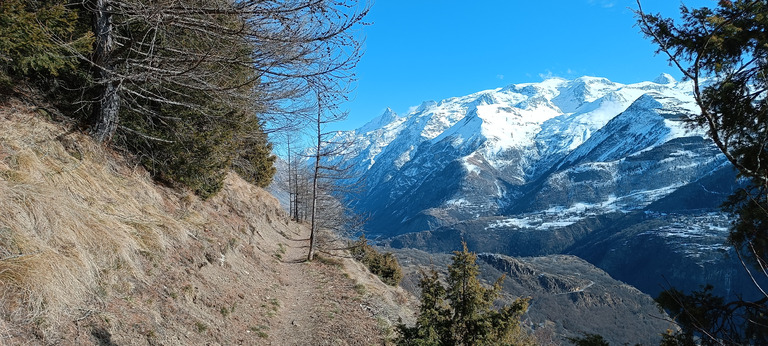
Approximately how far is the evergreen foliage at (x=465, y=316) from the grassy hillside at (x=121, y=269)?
8.11ft

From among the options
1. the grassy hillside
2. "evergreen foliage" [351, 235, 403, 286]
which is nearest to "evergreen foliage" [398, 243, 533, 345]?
the grassy hillside

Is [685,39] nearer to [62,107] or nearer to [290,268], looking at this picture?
[62,107]

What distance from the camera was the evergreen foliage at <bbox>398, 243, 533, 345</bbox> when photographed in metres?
5.91

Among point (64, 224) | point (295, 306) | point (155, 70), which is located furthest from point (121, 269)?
point (295, 306)

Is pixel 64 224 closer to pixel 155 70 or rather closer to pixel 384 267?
pixel 155 70

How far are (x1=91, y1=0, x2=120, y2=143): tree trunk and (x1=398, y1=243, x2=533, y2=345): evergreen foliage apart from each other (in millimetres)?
5647

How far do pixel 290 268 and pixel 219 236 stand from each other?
164 inches

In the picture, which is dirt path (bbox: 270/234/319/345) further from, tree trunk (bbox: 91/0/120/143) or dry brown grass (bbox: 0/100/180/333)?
tree trunk (bbox: 91/0/120/143)

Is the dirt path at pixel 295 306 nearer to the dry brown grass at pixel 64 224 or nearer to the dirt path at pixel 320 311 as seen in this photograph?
the dirt path at pixel 320 311

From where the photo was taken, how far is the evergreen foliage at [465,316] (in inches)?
233

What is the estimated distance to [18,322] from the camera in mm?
3232

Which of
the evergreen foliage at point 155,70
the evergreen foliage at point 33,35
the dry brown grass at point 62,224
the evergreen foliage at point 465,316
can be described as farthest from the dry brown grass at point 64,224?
the evergreen foliage at point 465,316

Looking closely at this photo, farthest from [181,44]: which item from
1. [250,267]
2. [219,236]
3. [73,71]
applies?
[250,267]

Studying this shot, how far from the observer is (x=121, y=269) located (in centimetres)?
501
